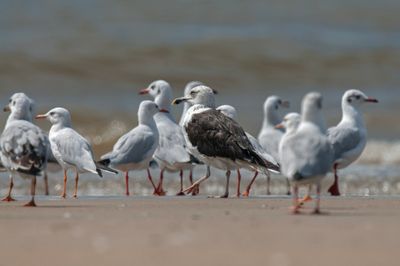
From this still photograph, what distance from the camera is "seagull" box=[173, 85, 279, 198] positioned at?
1084 centimetres

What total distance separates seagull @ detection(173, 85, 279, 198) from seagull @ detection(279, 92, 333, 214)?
2755 mm

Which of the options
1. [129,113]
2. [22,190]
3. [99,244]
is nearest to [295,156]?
[99,244]

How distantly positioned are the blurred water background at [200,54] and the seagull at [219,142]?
843 cm

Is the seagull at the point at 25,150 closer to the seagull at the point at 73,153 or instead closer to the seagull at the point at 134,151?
the seagull at the point at 73,153

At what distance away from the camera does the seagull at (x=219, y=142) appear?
1084cm

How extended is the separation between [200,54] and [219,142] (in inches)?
771

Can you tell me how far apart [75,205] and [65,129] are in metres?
2.33

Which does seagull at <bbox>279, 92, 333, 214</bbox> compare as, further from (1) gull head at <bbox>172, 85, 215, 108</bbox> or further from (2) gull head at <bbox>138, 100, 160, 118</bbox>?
(2) gull head at <bbox>138, 100, 160, 118</bbox>

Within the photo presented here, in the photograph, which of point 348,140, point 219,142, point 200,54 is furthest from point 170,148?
point 200,54

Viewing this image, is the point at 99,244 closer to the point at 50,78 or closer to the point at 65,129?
the point at 65,129

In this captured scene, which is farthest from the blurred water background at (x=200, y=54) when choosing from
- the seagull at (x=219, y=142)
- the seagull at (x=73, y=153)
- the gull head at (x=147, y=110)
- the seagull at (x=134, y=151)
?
the seagull at (x=73, y=153)

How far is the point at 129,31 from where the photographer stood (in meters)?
33.1

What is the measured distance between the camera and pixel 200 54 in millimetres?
30391

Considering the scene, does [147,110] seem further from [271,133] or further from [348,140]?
[348,140]
